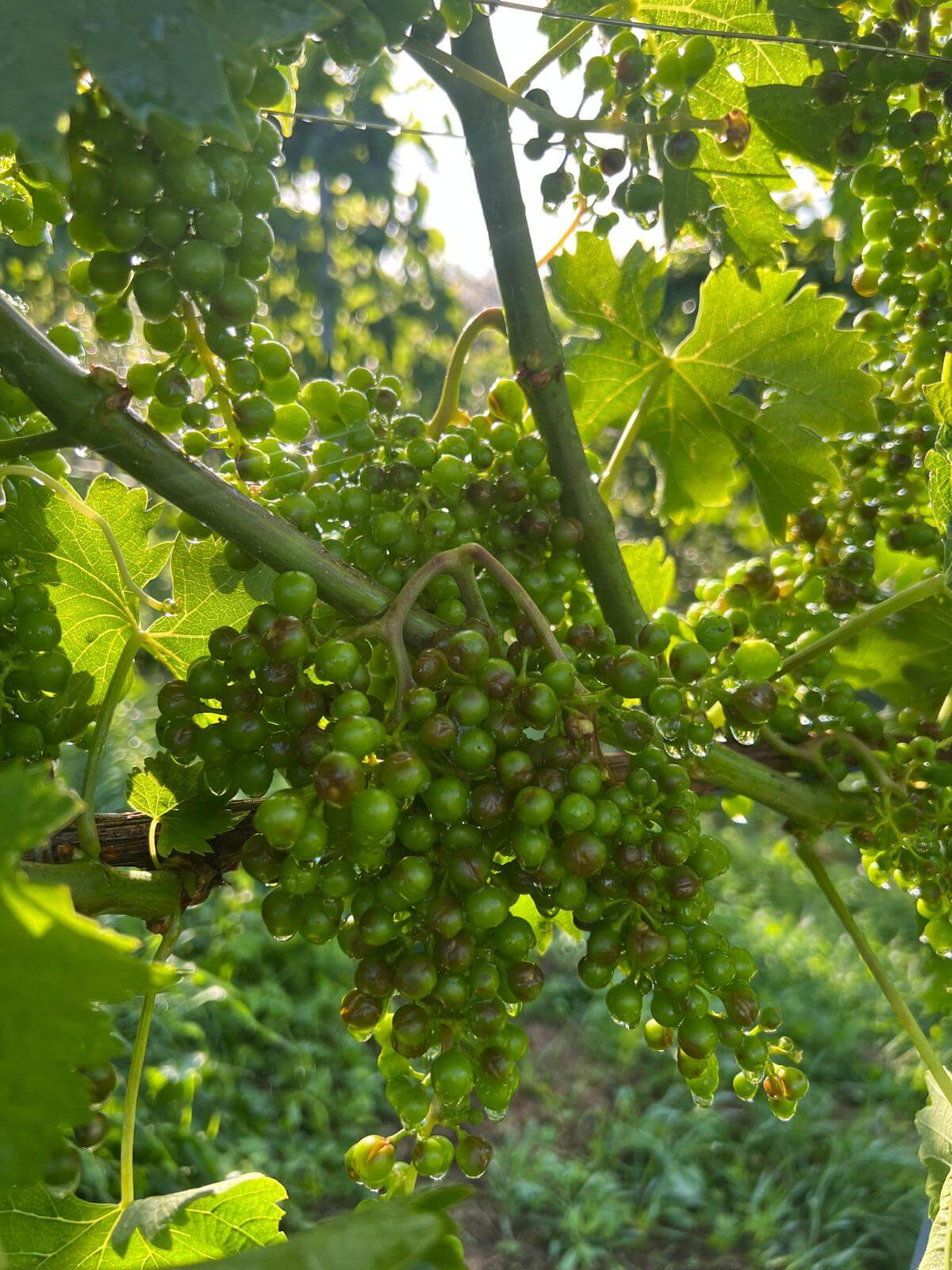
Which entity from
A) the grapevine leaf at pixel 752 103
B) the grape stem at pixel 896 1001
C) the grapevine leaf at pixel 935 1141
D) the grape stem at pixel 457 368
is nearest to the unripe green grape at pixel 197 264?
the grape stem at pixel 457 368

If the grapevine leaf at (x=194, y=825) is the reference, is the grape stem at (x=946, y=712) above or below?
above

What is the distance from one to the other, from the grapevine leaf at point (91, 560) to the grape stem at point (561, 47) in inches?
15.6

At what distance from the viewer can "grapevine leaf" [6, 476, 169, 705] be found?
68cm

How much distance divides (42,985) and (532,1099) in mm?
3275

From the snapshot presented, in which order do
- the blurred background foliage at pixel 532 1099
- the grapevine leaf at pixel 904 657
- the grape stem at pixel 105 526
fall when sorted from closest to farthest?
the grape stem at pixel 105 526 < the grapevine leaf at pixel 904 657 < the blurred background foliage at pixel 532 1099

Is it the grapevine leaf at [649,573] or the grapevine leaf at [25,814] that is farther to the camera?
the grapevine leaf at [649,573]

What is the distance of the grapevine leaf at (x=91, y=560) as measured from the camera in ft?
2.24

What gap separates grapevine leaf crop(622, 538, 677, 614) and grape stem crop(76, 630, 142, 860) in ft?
1.67

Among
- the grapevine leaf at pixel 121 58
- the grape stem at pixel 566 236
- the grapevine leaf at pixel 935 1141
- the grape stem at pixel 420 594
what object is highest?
the grape stem at pixel 566 236

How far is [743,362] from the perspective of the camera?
0.92m

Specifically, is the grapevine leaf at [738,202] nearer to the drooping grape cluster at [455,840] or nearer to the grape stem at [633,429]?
the grape stem at [633,429]

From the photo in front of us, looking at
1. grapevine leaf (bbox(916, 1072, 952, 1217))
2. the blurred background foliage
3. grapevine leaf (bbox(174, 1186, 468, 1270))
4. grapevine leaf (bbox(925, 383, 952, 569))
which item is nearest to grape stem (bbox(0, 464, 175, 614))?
grapevine leaf (bbox(174, 1186, 468, 1270))

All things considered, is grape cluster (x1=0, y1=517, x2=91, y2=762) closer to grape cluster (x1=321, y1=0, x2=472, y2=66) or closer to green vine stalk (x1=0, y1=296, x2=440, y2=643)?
green vine stalk (x1=0, y1=296, x2=440, y2=643)

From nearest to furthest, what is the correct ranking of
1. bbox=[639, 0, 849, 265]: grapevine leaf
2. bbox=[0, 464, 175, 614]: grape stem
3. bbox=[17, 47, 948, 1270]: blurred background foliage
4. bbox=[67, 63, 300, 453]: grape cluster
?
bbox=[67, 63, 300, 453]: grape cluster, bbox=[0, 464, 175, 614]: grape stem, bbox=[639, 0, 849, 265]: grapevine leaf, bbox=[17, 47, 948, 1270]: blurred background foliage
